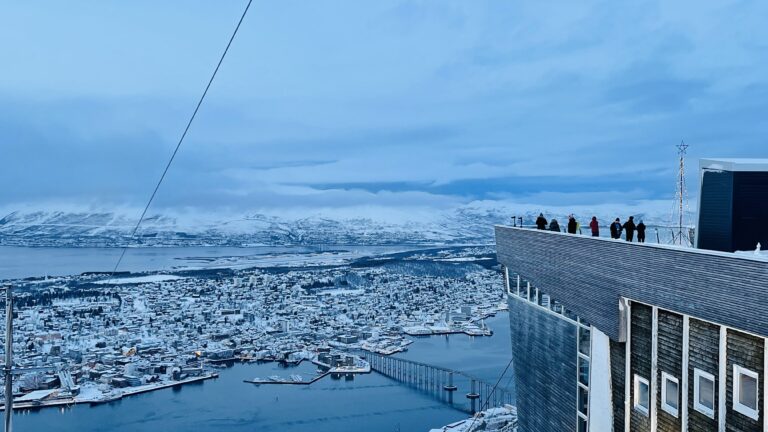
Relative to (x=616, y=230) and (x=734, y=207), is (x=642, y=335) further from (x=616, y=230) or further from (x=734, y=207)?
(x=734, y=207)

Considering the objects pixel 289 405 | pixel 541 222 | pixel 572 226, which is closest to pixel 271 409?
pixel 289 405

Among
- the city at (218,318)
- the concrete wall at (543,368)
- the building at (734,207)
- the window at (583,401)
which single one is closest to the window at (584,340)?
the concrete wall at (543,368)

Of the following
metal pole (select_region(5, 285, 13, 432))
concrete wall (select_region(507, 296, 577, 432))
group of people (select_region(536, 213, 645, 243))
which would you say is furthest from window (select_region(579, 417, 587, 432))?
metal pole (select_region(5, 285, 13, 432))

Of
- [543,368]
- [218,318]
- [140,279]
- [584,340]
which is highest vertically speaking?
[584,340]

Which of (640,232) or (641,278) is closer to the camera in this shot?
(641,278)

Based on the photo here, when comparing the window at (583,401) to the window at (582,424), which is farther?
the window at (582,424)

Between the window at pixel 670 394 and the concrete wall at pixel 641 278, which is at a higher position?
the concrete wall at pixel 641 278

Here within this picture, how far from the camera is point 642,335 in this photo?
14.8 ft

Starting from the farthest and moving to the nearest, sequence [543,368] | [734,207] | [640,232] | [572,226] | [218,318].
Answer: [218,318] < [543,368] < [572,226] < [640,232] < [734,207]

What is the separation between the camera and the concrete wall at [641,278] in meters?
3.42

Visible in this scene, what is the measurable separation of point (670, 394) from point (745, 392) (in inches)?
28.8

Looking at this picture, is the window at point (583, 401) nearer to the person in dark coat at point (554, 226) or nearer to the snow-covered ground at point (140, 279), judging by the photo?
the person in dark coat at point (554, 226)

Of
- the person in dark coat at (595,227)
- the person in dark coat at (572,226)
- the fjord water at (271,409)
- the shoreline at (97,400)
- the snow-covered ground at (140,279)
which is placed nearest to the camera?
the person in dark coat at (595,227)

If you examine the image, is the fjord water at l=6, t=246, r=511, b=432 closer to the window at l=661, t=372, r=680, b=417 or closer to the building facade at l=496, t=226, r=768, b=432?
the building facade at l=496, t=226, r=768, b=432
